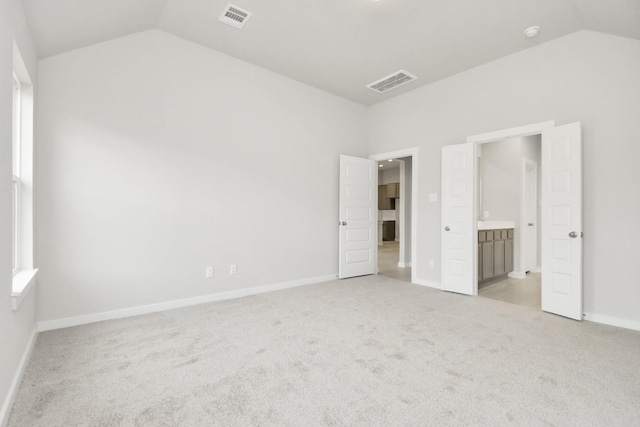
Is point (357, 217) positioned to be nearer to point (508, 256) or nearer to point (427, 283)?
point (427, 283)

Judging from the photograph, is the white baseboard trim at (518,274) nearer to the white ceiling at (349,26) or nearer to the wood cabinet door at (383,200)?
the white ceiling at (349,26)

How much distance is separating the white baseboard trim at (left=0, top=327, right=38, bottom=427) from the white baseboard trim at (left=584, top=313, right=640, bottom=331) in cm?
466

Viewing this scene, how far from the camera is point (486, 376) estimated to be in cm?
200

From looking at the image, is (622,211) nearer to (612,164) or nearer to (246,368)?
(612,164)

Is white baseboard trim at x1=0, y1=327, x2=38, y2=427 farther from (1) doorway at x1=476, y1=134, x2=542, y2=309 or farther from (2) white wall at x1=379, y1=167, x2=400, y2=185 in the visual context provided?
(2) white wall at x1=379, y1=167, x2=400, y2=185

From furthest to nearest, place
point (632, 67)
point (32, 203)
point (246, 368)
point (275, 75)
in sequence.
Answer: point (275, 75)
point (632, 67)
point (32, 203)
point (246, 368)

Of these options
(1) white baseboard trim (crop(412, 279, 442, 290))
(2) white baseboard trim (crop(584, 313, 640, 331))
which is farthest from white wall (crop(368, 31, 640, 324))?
(1) white baseboard trim (crop(412, 279, 442, 290))

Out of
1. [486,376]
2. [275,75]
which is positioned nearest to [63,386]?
[486,376]

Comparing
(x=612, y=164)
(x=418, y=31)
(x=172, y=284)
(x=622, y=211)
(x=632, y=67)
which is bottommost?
(x=172, y=284)

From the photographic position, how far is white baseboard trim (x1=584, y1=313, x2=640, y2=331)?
2.86 meters

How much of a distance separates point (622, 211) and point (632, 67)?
1.40 metres

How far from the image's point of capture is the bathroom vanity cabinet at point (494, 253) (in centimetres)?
451

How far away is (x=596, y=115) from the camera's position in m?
3.09

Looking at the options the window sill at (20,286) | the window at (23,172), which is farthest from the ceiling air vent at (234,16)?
the window sill at (20,286)
